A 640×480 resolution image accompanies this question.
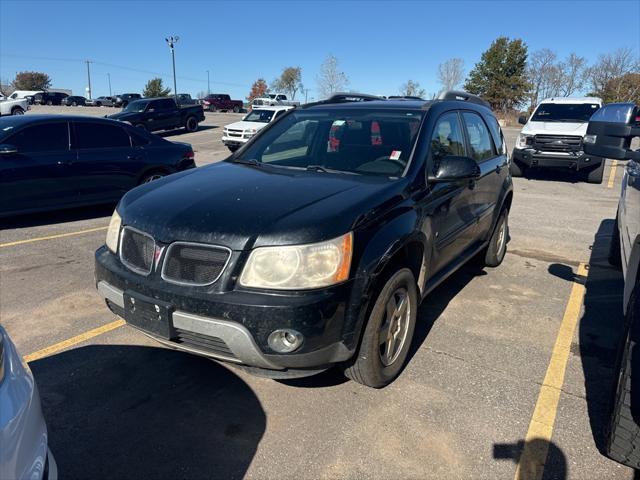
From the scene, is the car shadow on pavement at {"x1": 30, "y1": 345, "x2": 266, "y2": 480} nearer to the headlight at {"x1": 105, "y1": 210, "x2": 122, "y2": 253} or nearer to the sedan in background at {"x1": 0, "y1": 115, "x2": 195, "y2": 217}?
the headlight at {"x1": 105, "y1": 210, "x2": 122, "y2": 253}

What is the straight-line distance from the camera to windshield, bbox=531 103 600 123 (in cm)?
1309

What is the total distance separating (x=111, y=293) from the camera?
2.93 m

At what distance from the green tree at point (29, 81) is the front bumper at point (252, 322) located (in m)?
100

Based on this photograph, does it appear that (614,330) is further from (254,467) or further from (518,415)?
(254,467)

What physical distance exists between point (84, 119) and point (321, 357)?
6.57m

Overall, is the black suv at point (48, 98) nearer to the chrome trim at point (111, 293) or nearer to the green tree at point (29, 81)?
the green tree at point (29, 81)

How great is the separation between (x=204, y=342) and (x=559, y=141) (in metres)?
11.9

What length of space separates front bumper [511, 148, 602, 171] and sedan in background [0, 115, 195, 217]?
8.95 meters

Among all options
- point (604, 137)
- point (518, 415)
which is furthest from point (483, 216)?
point (518, 415)

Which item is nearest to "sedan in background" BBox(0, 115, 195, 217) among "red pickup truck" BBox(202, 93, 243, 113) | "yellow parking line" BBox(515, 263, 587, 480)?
"yellow parking line" BBox(515, 263, 587, 480)

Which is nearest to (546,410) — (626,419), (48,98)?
(626,419)

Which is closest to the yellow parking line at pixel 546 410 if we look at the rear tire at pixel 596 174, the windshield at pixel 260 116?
the rear tire at pixel 596 174

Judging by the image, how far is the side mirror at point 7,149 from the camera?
21.0 feet

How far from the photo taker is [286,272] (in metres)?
2.49
